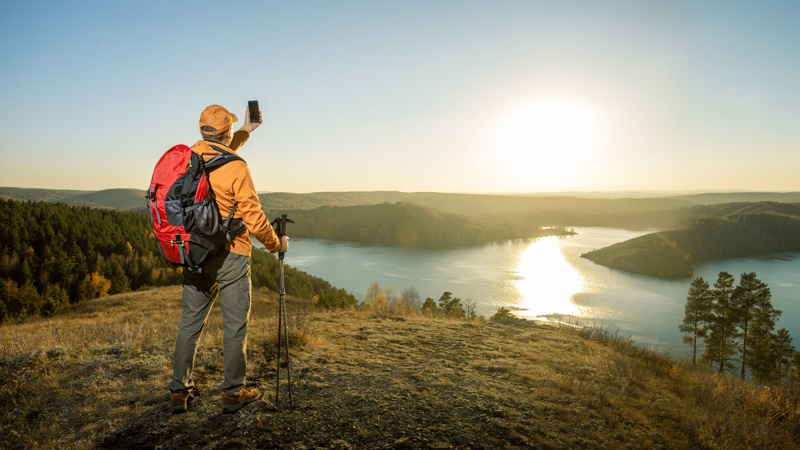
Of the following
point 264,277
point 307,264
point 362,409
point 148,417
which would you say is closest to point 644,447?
point 362,409

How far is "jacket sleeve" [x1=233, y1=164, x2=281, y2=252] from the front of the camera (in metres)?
3.30

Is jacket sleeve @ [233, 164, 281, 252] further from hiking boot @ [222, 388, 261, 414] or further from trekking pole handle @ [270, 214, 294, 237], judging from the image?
hiking boot @ [222, 388, 261, 414]

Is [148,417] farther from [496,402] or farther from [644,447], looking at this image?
[644,447]

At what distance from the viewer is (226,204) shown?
3.38 m

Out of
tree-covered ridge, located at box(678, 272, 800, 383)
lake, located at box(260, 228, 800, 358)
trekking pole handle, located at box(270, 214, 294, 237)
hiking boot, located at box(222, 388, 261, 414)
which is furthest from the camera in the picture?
lake, located at box(260, 228, 800, 358)

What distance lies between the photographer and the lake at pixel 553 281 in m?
50.7

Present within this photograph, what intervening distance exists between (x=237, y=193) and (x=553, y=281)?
77.5 meters

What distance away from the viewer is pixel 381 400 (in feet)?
13.7

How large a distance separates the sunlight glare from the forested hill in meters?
13.1

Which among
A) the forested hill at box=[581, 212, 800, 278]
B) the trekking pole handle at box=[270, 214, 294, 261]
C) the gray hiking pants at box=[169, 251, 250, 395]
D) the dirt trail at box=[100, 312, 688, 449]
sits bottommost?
the forested hill at box=[581, 212, 800, 278]

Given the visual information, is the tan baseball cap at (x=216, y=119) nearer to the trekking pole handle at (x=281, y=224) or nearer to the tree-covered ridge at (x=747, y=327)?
the trekking pole handle at (x=281, y=224)

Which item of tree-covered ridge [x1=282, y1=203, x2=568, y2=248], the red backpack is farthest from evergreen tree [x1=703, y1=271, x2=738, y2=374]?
tree-covered ridge [x1=282, y1=203, x2=568, y2=248]

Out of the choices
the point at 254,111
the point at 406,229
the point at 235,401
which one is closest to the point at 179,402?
the point at 235,401

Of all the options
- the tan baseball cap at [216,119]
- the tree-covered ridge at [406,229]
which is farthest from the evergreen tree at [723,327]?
the tree-covered ridge at [406,229]
